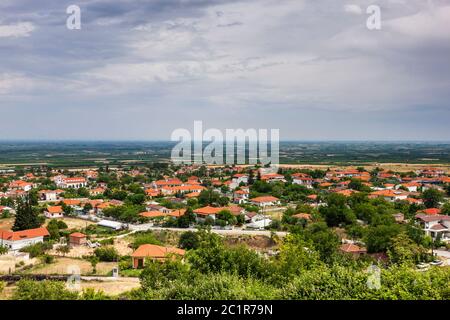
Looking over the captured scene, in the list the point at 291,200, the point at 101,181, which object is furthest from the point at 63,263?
the point at 101,181

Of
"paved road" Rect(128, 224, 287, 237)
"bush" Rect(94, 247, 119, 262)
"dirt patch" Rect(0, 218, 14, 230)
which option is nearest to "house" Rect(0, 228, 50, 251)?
"dirt patch" Rect(0, 218, 14, 230)

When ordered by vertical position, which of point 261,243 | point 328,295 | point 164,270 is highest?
point 328,295

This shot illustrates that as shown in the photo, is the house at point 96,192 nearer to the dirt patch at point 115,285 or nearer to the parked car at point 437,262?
the dirt patch at point 115,285

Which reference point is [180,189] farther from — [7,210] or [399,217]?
[399,217]

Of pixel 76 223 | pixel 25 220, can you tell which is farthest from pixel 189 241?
pixel 76 223

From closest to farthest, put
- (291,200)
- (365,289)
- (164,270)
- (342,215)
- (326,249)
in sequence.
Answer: (365,289)
(164,270)
(326,249)
(342,215)
(291,200)

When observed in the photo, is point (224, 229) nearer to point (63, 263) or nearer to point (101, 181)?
point (63, 263)
